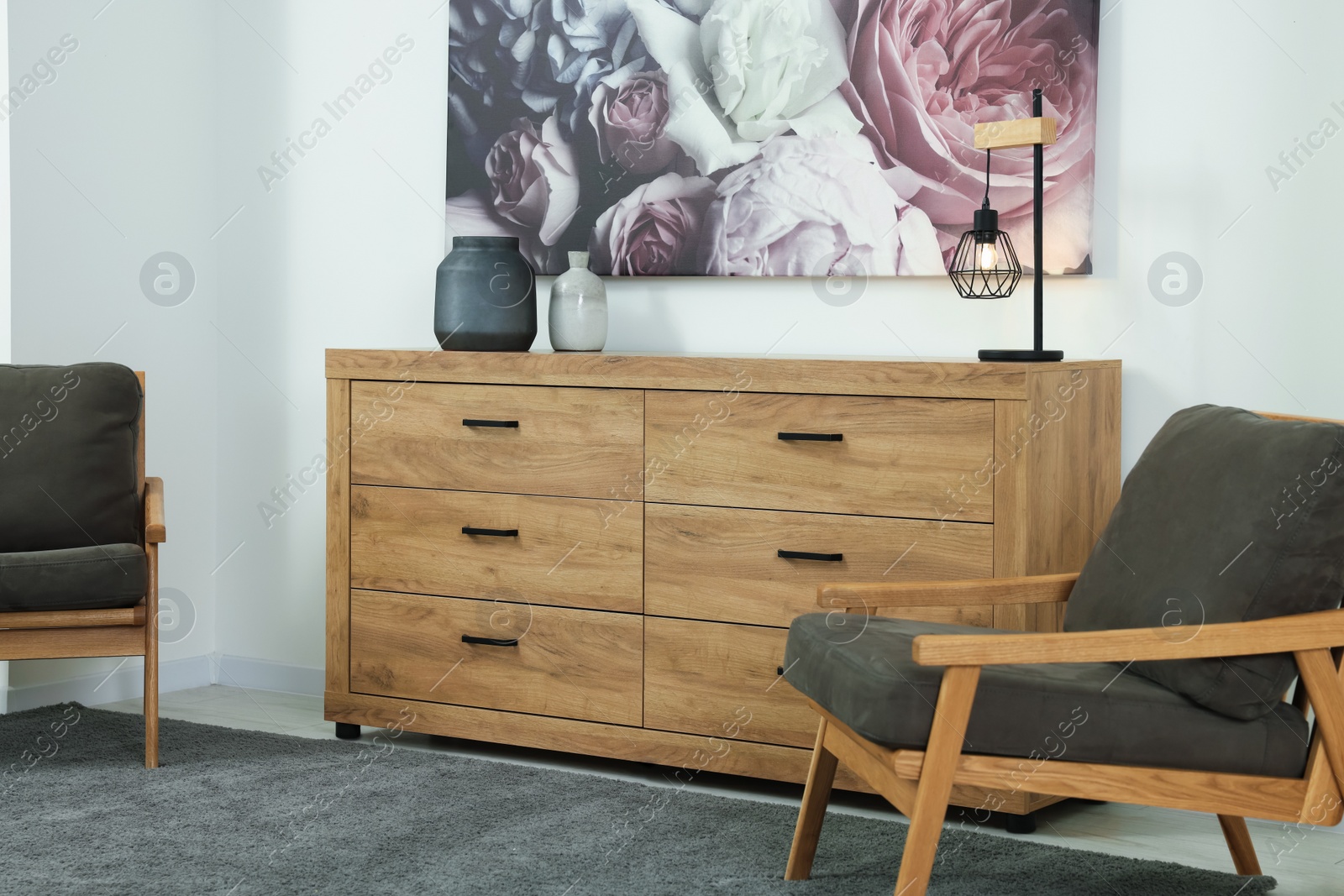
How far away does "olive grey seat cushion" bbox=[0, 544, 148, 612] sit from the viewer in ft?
9.48

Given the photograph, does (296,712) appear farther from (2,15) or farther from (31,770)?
(2,15)

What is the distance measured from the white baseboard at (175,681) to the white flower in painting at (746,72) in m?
1.99

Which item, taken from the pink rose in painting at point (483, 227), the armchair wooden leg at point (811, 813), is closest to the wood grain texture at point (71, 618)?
the pink rose in painting at point (483, 227)

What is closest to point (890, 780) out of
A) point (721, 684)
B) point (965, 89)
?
point (721, 684)

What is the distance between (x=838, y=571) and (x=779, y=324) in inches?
32.1

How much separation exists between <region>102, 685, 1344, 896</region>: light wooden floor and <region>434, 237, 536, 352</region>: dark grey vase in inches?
40.7

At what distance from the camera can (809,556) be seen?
286 cm

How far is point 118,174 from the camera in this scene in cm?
387

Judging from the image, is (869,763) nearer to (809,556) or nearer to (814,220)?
(809,556)

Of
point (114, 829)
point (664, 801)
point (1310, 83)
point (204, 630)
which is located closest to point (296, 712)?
point (204, 630)

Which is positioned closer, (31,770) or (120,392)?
(31,770)

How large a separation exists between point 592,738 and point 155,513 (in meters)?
1.17

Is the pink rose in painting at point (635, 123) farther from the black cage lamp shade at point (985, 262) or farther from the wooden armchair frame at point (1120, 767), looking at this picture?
the wooden armchair frame at point (1120, 767)

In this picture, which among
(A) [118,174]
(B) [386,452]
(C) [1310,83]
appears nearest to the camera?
(C) [1310,83]
